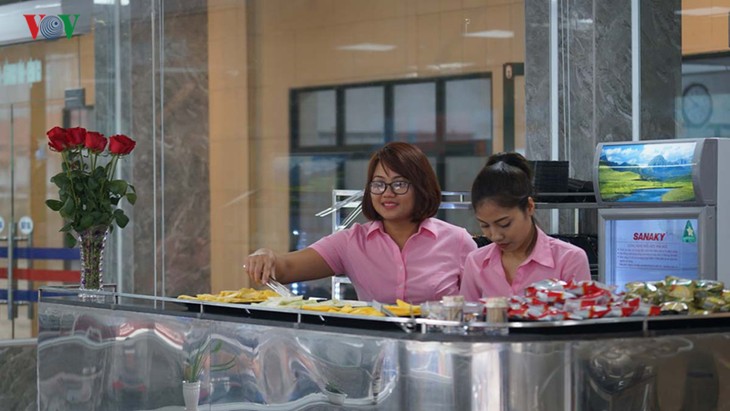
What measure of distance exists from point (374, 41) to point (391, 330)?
5.63 meters

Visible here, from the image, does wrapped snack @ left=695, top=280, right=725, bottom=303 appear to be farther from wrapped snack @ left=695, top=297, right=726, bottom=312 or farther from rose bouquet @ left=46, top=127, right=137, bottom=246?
rose bouquet @ left=46, top=127, right=137, bottom=246

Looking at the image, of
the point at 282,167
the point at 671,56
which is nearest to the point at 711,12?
the point at 671,56

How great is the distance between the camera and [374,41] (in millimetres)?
8719

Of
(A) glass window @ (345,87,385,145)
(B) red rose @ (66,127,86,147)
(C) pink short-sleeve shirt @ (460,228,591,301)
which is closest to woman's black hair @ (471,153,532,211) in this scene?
(C) pink short-sleeve shirt @ (460,228,591,301)

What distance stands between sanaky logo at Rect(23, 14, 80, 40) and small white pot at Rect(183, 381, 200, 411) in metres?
5.29

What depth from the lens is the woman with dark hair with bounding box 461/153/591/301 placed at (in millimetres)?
3611

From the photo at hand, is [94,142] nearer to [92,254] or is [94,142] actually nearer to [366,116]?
[92,254]

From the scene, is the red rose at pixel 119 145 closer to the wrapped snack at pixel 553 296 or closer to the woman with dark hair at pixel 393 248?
the woman with dark hair at pixel 393 248

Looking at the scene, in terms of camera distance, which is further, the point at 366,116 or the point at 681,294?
the point at 366,116

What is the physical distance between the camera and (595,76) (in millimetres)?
8117

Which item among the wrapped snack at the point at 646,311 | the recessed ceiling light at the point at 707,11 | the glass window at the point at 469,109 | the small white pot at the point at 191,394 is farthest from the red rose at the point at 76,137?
the recessed ceiling light at the point at 707,11

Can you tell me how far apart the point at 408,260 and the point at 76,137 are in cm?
155

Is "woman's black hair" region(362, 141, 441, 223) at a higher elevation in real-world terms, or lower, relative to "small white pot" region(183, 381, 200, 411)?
higher

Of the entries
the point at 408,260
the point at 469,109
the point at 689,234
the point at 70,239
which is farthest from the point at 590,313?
the point at 469,109
